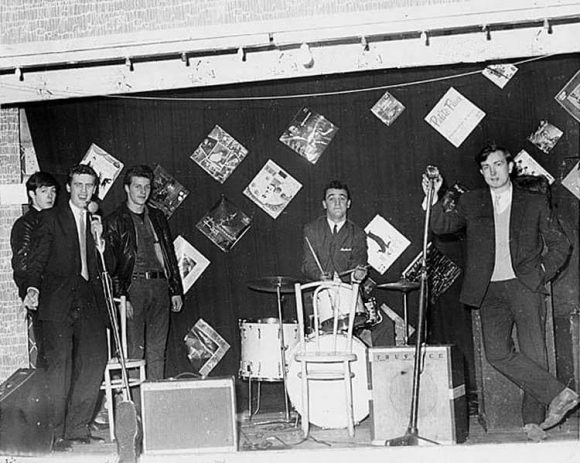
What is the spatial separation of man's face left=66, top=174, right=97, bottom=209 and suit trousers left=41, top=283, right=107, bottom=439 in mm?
610

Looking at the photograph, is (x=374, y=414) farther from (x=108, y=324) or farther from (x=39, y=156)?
(x=39, y=156)

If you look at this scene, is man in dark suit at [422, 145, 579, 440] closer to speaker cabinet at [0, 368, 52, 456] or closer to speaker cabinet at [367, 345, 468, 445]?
speaker cabinet at [367, 345, 468, 445]

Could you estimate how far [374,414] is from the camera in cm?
521

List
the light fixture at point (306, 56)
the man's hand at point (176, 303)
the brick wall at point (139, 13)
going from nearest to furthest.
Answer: the brick wall at point (139, 13) < the light fixture at point (306, 56) < the man's hand at point (176, 303)

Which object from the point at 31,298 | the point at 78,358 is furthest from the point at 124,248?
the point at 31,298

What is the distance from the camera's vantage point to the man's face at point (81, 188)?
→ 5867 millimetres

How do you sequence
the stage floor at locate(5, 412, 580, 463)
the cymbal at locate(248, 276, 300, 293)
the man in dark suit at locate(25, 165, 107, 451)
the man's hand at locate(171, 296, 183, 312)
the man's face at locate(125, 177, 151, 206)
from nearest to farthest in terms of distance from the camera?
the stage floor at locate(5, 412, 580, 463)
the man in dark suit at locate(25, 165, 107, 451)
the cymbal at locate(248, 276, 300, 293)
the man's face at locate(125, 177, 151, 206)
the man's hand at locate(171, 296, 183, 312)

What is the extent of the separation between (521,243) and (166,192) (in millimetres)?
3232

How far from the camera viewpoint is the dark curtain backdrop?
7078mm

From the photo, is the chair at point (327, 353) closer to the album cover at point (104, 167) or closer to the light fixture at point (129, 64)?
the light fixture at point (129, 64)

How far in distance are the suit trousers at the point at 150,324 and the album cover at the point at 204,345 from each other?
632 millimetres

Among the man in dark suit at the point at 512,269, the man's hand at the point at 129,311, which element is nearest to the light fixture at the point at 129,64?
the man's hand at the point at 129,311

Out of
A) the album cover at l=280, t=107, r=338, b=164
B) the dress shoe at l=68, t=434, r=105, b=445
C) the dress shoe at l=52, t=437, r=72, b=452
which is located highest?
the album cover at l=280, t=107, r=338, b=164

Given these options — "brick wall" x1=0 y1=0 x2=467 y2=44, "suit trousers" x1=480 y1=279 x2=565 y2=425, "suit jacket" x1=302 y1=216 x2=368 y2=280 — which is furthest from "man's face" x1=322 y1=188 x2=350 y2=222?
"brick wall" x1=0 y1=0 x2=467 y2=44
